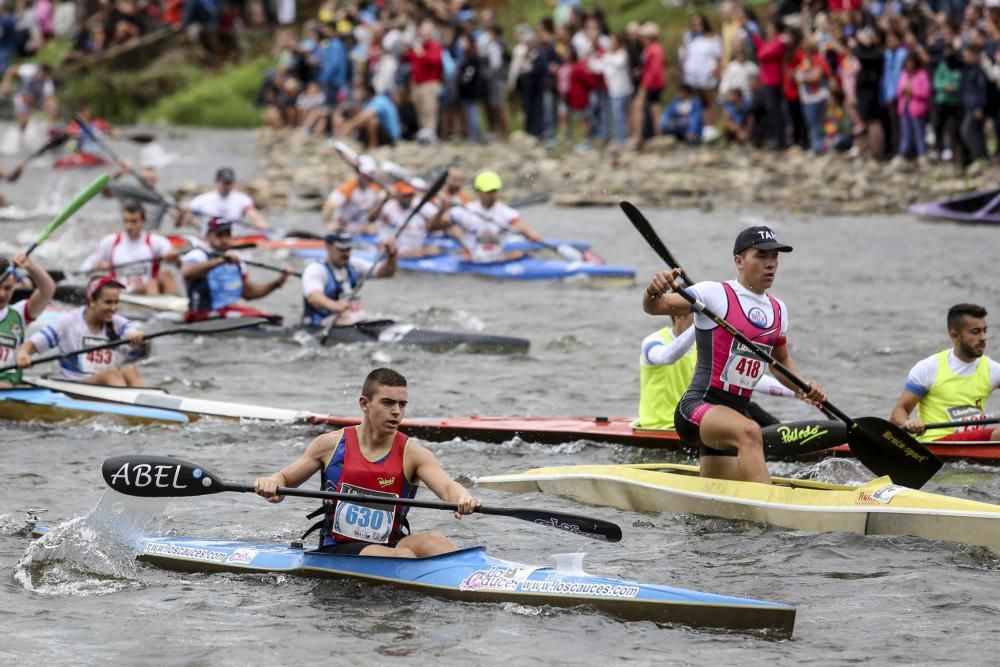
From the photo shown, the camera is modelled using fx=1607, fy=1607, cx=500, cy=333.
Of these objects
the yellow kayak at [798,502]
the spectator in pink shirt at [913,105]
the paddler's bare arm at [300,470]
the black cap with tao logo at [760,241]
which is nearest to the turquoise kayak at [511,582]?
the paddler's bare arm at [300,470]

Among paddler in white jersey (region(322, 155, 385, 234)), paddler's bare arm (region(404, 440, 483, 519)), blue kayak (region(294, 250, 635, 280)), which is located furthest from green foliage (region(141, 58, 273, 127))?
paddler's bare arm (region(404, 440, 483, 519))

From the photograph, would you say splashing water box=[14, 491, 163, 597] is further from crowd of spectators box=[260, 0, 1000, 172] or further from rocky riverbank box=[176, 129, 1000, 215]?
rocky riverbank box=[176, 129, 1000, 215]

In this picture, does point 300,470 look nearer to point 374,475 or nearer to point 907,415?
point 374,475

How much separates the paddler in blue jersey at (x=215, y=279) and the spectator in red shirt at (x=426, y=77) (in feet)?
38.8

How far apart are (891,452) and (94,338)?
592 cm

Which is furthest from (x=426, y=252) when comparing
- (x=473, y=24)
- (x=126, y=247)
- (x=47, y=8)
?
(x=47, y=8)

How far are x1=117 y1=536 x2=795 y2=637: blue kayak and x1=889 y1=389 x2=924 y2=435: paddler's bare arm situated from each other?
2838 mm

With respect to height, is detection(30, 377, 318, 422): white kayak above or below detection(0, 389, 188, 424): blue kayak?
above

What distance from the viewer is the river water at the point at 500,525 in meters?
7.19

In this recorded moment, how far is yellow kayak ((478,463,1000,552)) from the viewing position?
8.35 metres

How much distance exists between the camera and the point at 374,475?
7.61 m

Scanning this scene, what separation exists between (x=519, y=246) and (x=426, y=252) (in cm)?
109

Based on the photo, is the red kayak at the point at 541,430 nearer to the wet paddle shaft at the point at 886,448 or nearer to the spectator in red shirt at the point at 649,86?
the wet paddle shaft at the point at 886,448

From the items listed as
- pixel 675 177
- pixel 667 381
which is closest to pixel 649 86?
pixel 675 177
